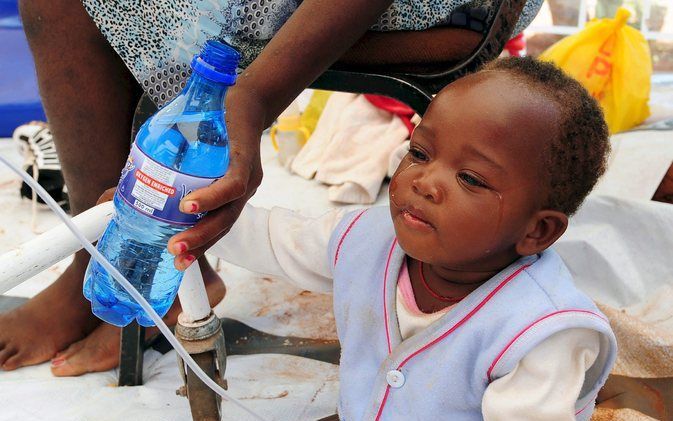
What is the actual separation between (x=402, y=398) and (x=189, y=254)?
0.37m

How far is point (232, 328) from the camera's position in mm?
1557

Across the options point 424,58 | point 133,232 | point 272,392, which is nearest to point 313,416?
point 272,392

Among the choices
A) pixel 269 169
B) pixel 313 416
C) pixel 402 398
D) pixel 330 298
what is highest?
pixel 402 398

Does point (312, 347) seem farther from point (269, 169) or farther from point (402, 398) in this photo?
point (269, 169)

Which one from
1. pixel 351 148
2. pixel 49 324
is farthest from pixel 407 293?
pixel 351 148

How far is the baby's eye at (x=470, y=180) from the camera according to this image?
34.5 inches

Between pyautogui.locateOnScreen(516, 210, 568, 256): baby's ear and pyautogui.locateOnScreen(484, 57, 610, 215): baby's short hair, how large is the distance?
14 millimetres

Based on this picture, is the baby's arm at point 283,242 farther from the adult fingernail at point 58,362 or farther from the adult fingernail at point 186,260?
the adult fingernail at point 58,362

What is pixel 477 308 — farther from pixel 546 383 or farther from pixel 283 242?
pixel 283 242

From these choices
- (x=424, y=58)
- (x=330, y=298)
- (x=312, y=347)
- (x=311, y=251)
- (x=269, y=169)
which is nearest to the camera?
(x=311, y=251)

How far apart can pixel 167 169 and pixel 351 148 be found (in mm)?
1663

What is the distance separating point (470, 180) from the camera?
0.88 m

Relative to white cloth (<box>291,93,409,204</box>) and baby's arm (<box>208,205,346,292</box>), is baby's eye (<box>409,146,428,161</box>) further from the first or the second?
white cloth (<box>291,93,409,204</box>)

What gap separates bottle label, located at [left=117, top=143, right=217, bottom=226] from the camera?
0.75m
